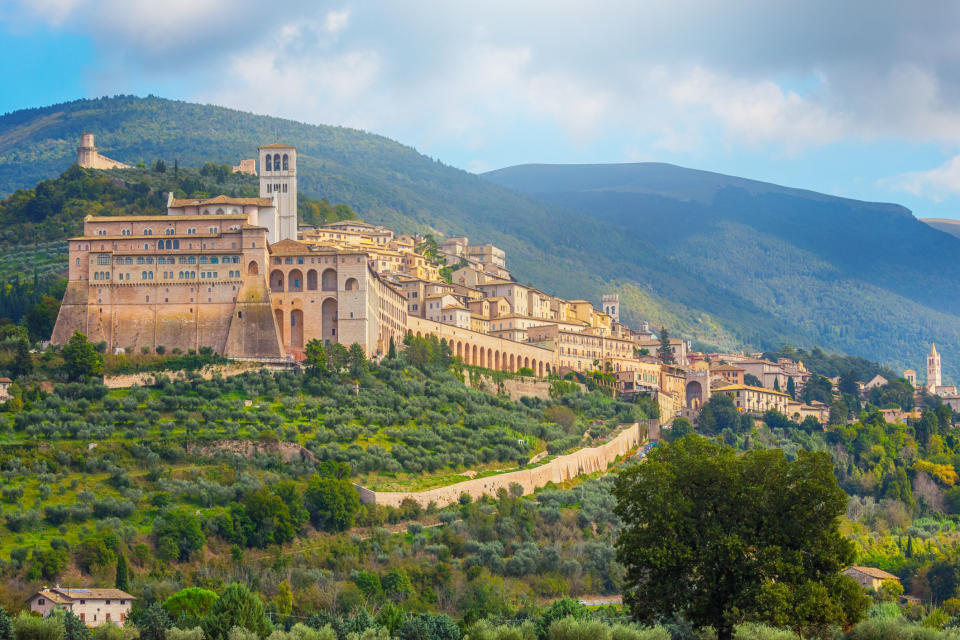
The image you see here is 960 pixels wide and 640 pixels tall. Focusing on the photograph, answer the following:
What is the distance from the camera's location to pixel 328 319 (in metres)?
84.1

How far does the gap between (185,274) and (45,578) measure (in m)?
27.0

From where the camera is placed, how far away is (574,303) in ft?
390

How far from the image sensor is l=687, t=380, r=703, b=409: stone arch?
369 feet

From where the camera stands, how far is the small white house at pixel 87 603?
5531 centimetres

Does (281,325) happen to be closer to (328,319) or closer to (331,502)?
(328,319)

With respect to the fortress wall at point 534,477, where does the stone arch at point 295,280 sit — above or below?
above

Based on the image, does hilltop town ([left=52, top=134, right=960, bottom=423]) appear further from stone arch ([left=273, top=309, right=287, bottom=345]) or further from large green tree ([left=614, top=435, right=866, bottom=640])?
large green tree ([left=614, top=435, right=866, bottom=640])

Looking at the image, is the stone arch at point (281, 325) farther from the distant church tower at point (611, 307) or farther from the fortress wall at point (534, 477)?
the distant church tower at point (611, 307)

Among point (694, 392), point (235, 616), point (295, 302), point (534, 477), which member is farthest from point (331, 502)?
point (694, 392)

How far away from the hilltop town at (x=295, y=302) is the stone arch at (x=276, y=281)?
0.06 m

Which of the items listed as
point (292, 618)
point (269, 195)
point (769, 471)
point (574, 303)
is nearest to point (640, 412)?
point (574, 303)

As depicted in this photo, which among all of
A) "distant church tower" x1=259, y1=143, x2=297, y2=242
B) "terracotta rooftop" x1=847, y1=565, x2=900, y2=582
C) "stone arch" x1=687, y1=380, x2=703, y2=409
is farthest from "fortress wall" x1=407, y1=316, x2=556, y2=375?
"terracotta rooftop" x1=847, y1=565, x2=900, y2=582

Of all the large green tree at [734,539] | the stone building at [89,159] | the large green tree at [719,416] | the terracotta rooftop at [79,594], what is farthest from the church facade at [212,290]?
the large green tree at [734,539]

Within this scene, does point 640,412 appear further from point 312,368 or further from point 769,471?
point 769,471
